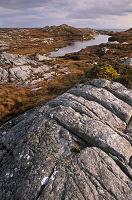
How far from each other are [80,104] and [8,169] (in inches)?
280

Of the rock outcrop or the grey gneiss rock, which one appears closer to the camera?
the grey gneiss rock

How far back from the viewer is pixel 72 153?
340 inches

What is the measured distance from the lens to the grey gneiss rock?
282 inches

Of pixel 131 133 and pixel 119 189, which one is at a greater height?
pixel 131 133

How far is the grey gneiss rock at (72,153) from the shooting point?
23.5 ft

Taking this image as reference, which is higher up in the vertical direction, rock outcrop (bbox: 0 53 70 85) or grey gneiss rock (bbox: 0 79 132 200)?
grey gneiss rock (bbox: 0 79 132 200)

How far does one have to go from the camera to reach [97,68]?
17.1 meters

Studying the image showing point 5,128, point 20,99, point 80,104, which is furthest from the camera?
point 20,99

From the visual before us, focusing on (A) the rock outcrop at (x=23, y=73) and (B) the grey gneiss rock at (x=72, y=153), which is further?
(A) the rock outcrop at (x=23, y=73)

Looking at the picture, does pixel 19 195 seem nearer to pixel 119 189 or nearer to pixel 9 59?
pixel 119 189

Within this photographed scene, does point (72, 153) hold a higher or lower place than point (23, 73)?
higher

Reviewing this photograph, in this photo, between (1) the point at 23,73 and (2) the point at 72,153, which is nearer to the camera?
(2) the point at 72,153

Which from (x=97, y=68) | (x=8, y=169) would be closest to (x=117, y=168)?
(x=8, y=169)

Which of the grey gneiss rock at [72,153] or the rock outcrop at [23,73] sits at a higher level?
the grey gneiss rock at [72,153]
